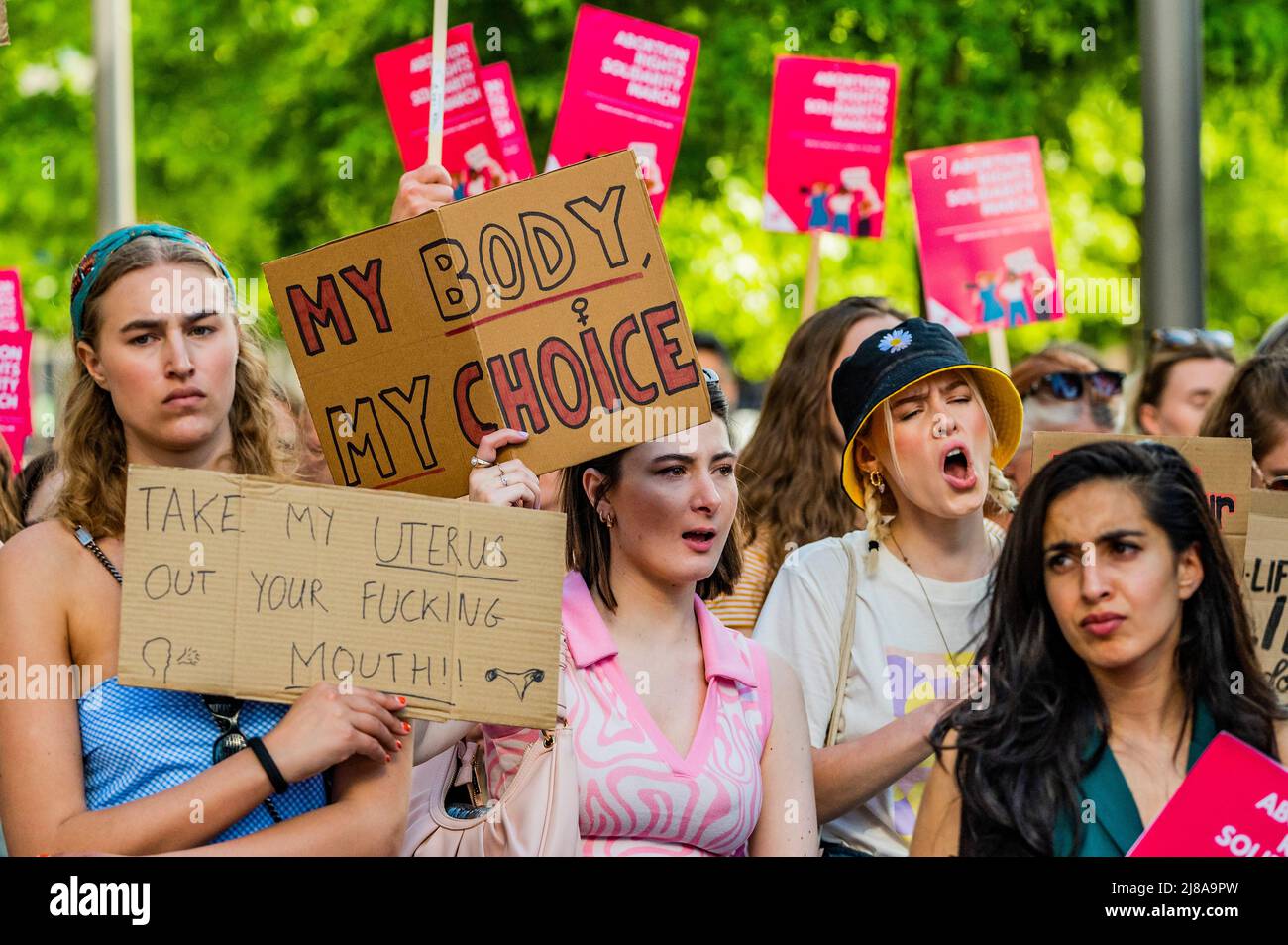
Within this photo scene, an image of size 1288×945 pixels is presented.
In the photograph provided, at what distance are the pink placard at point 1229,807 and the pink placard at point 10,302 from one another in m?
3.93

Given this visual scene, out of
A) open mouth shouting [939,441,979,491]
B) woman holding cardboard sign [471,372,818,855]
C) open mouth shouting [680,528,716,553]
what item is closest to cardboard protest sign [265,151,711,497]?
woman holding cardboard sign [471,372,818,855]

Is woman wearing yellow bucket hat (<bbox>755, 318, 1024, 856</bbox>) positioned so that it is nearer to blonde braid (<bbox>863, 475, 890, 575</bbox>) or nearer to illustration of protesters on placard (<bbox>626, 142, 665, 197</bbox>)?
blonde braid (<bbox>863, 475, 890, 575</bbox>)

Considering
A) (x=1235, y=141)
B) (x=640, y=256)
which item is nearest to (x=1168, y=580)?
(x=640, y=256)

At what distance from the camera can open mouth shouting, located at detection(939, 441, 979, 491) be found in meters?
3.93

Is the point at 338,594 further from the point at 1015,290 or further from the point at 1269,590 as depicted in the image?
the point at 1015,290

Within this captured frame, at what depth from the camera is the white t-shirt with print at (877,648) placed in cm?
376

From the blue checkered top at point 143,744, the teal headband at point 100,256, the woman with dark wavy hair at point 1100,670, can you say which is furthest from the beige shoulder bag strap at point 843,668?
the teal headband at point 100,256

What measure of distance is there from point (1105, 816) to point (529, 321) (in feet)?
4.64

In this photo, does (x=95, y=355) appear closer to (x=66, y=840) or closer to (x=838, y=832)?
(x=66, y=840)

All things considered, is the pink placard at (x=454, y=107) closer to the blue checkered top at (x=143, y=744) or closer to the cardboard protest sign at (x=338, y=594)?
the cardboard protest sign at (x=338, y=594)

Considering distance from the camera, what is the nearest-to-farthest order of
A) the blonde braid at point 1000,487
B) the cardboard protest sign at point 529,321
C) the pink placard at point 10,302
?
the cardboard protest sign at point 529,321
the blonde braid at point 1000,487
the pink placard at point 10,302

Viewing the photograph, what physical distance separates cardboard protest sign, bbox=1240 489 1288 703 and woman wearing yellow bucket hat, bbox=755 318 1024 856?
1.81ft

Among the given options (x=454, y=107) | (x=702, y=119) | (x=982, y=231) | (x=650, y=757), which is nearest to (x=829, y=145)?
(x=982, y=231)

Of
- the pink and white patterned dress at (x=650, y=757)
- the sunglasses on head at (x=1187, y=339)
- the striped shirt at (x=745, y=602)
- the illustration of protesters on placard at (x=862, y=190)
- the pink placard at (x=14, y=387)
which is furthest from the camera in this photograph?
the illustration of protesters on placard at (x=862, y=190)
